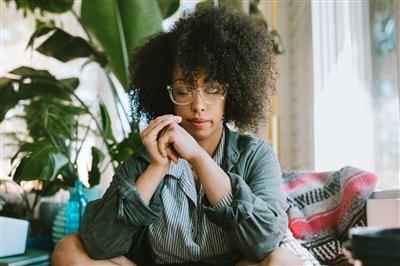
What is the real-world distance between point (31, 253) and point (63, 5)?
3.76 feet

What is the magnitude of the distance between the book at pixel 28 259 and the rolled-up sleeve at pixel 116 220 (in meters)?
0.62

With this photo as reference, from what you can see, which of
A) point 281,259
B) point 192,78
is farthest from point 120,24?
point 281,259

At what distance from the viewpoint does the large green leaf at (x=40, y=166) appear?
179cm

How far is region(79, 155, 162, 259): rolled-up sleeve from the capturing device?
1130 mm

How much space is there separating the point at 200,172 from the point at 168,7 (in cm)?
130

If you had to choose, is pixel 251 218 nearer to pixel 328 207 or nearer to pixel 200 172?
pixel 200 172

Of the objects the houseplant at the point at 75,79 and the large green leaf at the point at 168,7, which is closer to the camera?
the houseplant at the point at 75,79

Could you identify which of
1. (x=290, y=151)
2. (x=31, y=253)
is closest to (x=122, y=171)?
(x=31, y=253)

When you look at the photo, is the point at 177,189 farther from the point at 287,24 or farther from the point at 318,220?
the point at 287,24

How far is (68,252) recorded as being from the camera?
114cm

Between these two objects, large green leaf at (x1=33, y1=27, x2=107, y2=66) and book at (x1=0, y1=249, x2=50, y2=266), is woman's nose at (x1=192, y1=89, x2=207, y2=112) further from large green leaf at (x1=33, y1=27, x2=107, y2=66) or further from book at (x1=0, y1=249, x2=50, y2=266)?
large green leaf at (x1=33, y1=27, x2=107, y2=66)

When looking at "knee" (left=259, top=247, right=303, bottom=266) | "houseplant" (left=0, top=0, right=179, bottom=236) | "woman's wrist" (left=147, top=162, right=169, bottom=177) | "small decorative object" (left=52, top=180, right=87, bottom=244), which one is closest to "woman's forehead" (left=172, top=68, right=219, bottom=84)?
"woman's wrist" (left=147, top=162, right=169, bottom=177)

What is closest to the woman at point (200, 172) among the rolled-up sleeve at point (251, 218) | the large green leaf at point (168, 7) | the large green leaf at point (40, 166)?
the rolled-up sleeve at point (251, 218)

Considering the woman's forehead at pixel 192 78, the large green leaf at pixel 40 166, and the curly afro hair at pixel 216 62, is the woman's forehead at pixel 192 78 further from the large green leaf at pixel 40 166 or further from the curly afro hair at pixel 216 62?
the large green leaf at pixel 40 166
